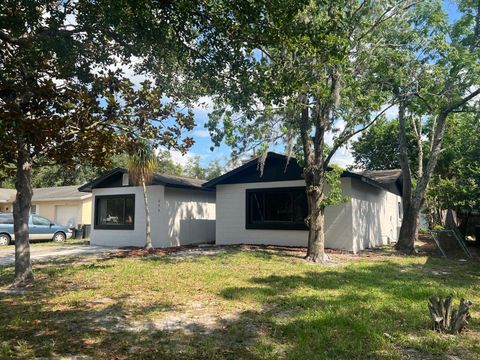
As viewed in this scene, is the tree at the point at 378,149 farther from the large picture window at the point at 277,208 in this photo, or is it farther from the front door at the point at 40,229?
the front door at the point at 40,229

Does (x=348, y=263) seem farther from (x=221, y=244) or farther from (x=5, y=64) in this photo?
(x=5, y=64)

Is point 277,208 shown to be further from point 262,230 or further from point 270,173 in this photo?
point 270,173

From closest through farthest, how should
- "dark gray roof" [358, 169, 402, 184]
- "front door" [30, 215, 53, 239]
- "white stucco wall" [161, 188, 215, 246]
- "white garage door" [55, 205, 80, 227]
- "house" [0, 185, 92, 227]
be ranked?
"white stucco wall" [161, 188, 215, 246], "dark gray roof" [358, 169, 402, 184], "front door" [30, 215, 53, 239], "house" [0, 185, 92, 227], "white garage door" [55, 205, 80, 227]

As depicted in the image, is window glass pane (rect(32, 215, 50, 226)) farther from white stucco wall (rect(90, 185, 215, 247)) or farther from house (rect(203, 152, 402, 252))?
house (rect(203, 152, 402, 252))

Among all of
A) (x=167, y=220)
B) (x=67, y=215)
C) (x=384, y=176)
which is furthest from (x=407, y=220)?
(x=67, y=215)

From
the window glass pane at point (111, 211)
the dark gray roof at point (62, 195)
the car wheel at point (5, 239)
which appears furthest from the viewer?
the dark gray roof at point (62, 195)

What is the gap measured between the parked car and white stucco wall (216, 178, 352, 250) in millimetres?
9521

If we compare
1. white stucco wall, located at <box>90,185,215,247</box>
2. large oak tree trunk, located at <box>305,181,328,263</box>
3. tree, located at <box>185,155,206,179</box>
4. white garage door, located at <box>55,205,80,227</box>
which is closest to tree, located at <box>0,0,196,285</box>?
large oak tree trunk, located at <box>305,181,328,263</box>

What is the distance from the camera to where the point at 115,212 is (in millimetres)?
17938

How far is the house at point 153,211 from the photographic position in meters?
16.4

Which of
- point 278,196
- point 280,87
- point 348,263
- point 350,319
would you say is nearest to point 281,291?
point 350,319

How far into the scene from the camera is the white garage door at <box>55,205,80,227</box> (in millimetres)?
26297

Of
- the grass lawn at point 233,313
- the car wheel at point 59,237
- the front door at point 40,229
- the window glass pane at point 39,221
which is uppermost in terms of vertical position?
the window glass pane at point 39,221

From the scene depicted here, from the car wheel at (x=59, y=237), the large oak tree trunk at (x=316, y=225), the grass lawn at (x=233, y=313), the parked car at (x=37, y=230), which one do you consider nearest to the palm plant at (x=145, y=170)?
the grass lawn at (x=233, y=313)
